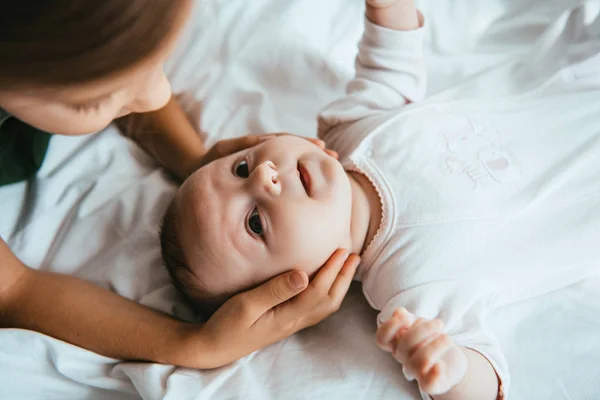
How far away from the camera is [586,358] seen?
0.80 metres

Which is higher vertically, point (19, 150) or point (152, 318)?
point (19, 150)

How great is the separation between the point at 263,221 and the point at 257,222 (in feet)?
0.05

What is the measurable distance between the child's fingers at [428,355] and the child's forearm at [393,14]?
0.62 meters

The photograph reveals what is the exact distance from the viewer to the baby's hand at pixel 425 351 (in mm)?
642

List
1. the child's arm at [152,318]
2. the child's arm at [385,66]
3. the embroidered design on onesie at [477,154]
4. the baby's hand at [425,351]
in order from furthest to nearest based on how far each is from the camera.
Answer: the child's arm at [385,66], the embroidered design on onesie at [477,154], the child's arm at [152,318], the baby's hand at [425,351]

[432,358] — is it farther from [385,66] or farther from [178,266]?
[385,66]

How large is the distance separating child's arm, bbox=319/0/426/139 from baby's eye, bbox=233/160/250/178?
9.4 inches

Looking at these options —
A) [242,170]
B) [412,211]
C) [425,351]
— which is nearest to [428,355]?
[425,351]

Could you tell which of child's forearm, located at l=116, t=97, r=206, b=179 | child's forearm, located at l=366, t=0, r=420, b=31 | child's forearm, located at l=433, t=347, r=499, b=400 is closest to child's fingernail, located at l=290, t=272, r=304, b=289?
child's forearm, located at l=433, t=347, r=499, b=400

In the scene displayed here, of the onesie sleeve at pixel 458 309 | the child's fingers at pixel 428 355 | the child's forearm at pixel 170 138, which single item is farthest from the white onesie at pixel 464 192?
the child's forearm at pixel 170 138

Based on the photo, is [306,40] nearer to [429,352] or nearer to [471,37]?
[471,37]

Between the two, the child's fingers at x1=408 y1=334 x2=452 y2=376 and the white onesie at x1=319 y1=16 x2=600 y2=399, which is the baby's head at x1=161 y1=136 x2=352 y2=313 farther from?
the child's fingers at x1=408 y1=334 x2=452 y2=376

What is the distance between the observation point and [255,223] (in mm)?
806

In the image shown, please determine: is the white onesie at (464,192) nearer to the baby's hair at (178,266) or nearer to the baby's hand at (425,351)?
the baby's hand at (425,351)
